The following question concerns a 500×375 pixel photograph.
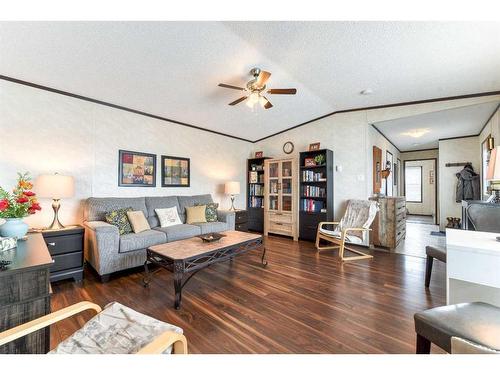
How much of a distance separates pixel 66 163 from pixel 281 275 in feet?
10.4

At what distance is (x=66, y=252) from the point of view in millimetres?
2414

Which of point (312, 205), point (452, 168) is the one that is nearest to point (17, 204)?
point (312, 205)

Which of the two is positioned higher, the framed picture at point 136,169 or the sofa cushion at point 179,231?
the framed picture at point 136,169

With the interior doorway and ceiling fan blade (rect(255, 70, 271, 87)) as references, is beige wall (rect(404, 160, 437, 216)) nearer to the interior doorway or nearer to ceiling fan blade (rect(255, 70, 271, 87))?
the interior doorway

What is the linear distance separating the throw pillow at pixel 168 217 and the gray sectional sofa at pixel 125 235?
0.30ft

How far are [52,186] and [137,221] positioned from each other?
3.26 ft

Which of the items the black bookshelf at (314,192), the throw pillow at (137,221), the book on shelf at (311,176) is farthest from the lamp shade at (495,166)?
the throw pillow at (137,221)

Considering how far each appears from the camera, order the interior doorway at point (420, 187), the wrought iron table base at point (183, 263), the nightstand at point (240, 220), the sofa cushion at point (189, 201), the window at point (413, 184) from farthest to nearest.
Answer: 1. the window at point (413, 184)
2. the interior doorway at point (420, 187)
3. the nightstand at point (240, 220)
4. the sofa cushion at point (189, 201)
5. the wrought iron table base at point (183, 263)

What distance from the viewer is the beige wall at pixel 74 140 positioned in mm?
2531

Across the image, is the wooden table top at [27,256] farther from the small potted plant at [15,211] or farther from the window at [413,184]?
the window at [413,184]

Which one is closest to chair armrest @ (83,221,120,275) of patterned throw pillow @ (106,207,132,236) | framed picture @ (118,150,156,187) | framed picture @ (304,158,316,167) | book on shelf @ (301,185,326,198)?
patterned throw pillow @ (106,207,132,236)
